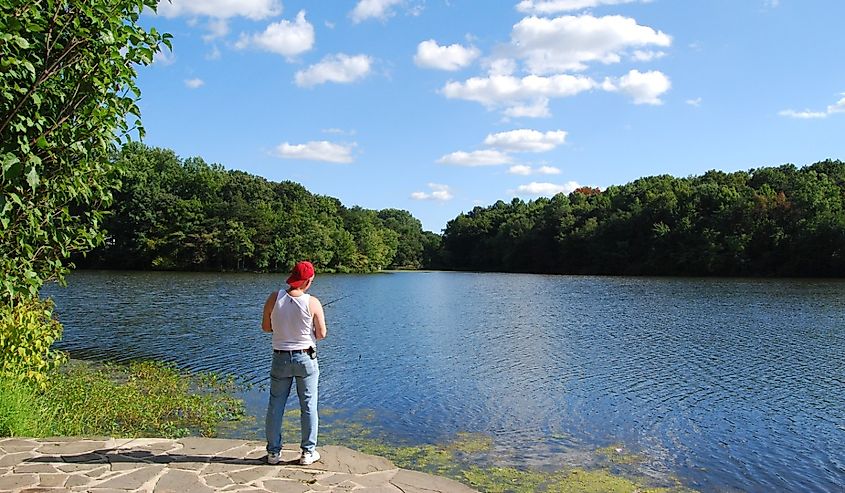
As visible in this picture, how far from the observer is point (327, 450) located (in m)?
6.62

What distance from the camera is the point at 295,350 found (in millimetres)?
5957

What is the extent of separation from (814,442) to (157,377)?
12.4 m

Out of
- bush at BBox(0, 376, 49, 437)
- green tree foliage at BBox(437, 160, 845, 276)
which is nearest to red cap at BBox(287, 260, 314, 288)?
bush at BBox(0, 376, 49, 437)

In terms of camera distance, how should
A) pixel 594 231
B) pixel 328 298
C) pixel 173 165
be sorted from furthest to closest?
pixel 594 231 < pixel 173 165 < pixel 328 298

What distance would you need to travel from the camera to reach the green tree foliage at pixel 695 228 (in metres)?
65.6

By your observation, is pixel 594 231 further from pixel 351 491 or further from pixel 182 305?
pixel 351 491

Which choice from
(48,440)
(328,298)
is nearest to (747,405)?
(48,440)

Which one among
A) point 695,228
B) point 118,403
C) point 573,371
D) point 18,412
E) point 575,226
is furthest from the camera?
point 575,226

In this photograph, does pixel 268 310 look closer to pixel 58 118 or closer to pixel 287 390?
pixel 287 390

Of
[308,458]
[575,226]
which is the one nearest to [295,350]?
[308,458]

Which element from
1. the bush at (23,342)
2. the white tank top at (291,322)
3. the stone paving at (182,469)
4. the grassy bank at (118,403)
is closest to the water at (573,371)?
the grassy bank at (118,403)

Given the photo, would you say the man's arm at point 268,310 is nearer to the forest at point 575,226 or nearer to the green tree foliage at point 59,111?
the green tree foliage at point 59,111

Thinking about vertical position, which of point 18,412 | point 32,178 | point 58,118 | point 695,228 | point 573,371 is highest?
Result: point 695,228

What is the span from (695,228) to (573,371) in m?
66.2
